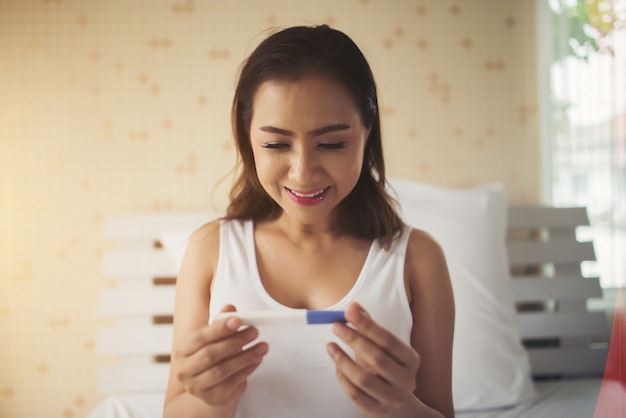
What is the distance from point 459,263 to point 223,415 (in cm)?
72

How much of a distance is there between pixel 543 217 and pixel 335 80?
41.3 inches

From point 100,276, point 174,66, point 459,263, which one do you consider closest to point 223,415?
point 459,263

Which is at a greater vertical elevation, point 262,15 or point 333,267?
point 262,15

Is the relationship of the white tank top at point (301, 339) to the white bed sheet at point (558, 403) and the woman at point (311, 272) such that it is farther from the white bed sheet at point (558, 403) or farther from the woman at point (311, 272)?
the white bed sheet at point (558, 403)

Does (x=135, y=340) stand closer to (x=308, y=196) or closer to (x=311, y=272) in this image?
(x=311, y=272)

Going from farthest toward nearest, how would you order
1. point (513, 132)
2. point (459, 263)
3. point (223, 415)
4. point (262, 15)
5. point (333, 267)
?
point (513, 132)
point (262, 15)
point (459, 263)
point (333, 267)
point (223, 415)

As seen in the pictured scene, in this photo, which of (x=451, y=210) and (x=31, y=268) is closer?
(x=451, y=210)

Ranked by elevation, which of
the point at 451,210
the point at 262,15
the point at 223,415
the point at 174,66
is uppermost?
the point at 262,15

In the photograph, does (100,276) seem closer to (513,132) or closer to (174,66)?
(174,66)

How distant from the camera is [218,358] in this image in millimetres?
558

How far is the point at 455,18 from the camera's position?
1455 millimetres

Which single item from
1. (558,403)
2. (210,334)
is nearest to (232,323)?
(210,334)

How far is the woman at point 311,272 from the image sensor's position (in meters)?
0.57

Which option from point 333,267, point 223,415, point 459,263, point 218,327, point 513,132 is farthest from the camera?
point 513,132
